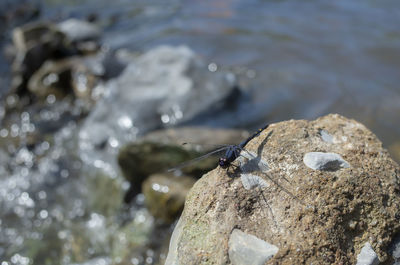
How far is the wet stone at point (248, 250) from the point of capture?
2.19 m

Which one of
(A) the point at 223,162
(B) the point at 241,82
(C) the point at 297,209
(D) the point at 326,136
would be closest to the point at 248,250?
(C) the point at 297,209

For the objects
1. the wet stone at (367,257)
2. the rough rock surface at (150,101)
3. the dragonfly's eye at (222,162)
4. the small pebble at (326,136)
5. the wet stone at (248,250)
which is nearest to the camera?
the wet stone at (248,250)

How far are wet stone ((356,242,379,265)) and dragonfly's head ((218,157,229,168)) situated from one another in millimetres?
922

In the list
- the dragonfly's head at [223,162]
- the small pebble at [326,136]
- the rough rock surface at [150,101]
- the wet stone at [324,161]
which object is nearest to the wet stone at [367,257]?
the wet stone at [324,161]

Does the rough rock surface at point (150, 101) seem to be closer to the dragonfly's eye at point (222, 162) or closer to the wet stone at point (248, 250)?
the dragonfly's eye at point (222, 162)

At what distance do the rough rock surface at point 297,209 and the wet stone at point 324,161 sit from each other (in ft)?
0.10

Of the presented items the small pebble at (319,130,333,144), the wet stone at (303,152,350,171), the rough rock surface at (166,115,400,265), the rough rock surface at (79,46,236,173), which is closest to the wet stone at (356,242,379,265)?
the rough rock surface at (166,115,400,265)

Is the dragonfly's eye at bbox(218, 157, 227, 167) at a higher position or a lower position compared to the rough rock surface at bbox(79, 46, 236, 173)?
higher

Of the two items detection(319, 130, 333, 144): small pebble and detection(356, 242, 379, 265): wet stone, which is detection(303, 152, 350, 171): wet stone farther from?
detection(356, 242, 379, 265): wet stone

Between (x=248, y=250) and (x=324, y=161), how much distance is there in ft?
2.55

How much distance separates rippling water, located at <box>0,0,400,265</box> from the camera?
6.00 meters

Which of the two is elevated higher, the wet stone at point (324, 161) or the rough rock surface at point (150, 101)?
the wet stone at point (324, 161)

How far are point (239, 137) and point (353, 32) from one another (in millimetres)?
5264

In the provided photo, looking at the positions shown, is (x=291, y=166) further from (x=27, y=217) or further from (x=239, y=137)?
(x=27, y=217)
